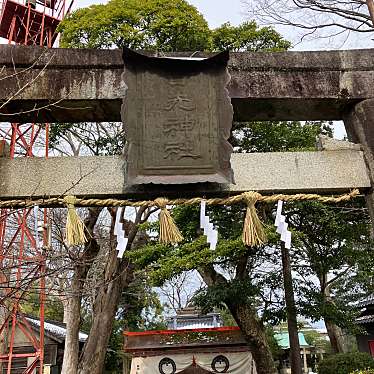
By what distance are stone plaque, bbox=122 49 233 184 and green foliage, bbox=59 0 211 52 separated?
775 cm

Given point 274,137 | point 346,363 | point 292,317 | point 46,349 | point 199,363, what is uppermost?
point 274,137

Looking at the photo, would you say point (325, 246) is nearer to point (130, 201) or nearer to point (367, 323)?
point (367, 323)

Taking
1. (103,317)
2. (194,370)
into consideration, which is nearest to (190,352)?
(194,370)

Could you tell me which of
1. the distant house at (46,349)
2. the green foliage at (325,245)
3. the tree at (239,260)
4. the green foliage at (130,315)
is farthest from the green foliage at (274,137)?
the distant house at (46,349)

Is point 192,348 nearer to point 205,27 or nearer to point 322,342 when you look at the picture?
point 205,27

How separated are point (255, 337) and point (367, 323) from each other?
26.0 feet

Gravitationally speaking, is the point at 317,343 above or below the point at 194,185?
above

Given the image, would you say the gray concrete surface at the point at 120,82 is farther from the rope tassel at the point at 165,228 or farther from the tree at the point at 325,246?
the tree at the point at 325,246

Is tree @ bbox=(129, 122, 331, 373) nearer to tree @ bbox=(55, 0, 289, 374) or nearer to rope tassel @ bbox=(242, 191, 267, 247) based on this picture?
tree @ bbox=(55, 0, 289, 374)

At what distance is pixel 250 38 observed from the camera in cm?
1066

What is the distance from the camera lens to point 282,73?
3.53m

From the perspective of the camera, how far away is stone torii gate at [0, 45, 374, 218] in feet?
10.5

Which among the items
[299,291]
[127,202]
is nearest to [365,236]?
[299,291]

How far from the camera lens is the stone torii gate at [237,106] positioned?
3.19 meters
